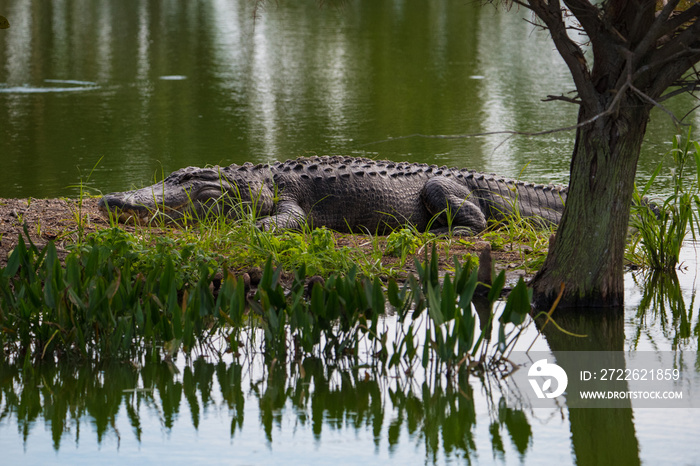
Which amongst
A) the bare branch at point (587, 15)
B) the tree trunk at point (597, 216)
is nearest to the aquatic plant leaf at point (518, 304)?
the tree trunk at point (597, 216)

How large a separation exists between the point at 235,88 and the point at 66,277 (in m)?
10.3

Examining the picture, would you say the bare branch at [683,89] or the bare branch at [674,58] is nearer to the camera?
the bare branch at [674,58]

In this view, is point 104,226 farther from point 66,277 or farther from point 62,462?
point 62,462

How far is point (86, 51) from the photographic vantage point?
702 inches

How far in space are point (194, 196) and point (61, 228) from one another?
3.51ft

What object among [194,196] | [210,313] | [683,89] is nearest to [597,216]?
[683,89]

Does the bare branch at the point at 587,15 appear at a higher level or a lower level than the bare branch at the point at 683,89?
higher

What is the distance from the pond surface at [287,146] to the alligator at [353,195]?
20.9 inches

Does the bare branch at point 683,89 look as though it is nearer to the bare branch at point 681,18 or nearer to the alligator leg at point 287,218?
the bare branch at point 681,18

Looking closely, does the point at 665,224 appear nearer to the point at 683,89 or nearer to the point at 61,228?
the point at 683,89

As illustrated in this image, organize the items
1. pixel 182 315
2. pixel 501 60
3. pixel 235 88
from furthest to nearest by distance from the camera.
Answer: pixel 501 60 < pixel 235 88 < pixel 182 315

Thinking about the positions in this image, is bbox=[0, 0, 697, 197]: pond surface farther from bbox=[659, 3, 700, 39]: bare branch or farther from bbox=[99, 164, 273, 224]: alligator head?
bbox=[659, 3, 700, 39]: bare branch

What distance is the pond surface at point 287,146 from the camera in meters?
2.95

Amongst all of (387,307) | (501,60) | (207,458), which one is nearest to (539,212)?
(387,307)
